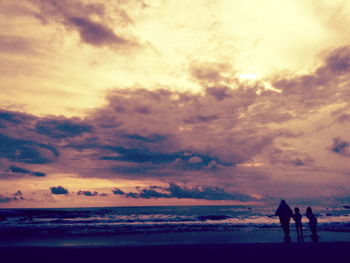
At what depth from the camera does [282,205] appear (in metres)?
18.9

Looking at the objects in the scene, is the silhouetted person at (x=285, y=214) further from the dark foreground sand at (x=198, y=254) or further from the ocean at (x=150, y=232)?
the dark foreground sand at (x=198, y=254)

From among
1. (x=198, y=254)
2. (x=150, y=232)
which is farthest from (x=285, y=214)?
(x=150, y=232)

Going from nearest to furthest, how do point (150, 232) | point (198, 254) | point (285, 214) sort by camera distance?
point (198, 254) < point (285, 214) < point (150, 232)

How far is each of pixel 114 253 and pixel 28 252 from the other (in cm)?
445

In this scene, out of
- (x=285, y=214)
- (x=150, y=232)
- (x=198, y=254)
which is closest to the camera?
(x=198, y=254)

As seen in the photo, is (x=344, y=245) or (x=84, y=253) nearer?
(x=84, y=253)

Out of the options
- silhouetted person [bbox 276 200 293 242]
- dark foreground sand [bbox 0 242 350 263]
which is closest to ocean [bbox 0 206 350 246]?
silhouetted person [bbox 276 200 293 242]

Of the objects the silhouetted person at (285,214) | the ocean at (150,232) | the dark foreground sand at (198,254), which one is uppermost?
the silhouetted person at (285,214)

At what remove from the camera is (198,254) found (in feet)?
46.8

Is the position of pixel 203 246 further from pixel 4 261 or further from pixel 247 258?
pixel 4 261

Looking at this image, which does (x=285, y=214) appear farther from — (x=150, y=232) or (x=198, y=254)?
(x=150, y=232)

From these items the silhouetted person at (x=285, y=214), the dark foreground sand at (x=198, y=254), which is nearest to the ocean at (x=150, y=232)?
the silhouetted person at (x=285, y=214)

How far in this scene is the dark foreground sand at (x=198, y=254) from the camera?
42.6 ft

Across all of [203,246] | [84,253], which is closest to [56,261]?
[84,253]
